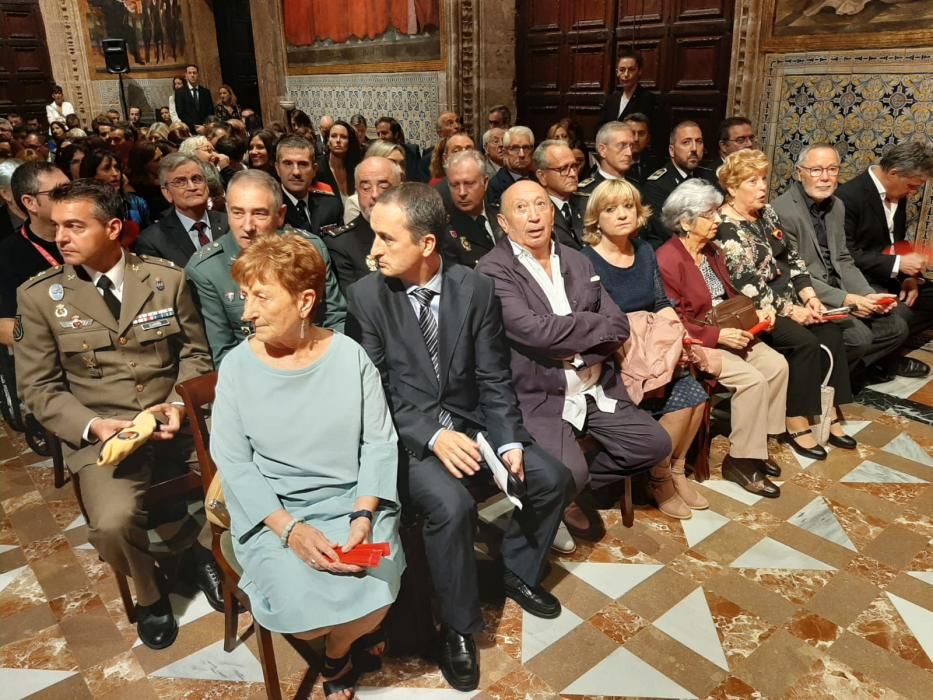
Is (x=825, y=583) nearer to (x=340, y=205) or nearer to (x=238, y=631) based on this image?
(x=238, y=631)

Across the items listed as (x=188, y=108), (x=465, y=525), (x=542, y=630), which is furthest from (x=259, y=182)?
(x=188, y=108)

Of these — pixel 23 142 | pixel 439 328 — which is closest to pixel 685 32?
pixel 439 328

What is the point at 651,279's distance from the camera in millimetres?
3576

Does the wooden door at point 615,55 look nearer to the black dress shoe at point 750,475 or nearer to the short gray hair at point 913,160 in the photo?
the short gray hair at point 913,160

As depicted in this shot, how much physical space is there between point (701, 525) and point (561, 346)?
46.3 inches

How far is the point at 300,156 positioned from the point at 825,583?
11.9 feet

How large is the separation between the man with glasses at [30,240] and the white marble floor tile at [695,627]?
326 centimetres

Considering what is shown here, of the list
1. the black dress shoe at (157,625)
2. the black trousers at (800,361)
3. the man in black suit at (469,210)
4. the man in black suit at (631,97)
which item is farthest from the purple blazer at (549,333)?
the man in black suit at (631,97)

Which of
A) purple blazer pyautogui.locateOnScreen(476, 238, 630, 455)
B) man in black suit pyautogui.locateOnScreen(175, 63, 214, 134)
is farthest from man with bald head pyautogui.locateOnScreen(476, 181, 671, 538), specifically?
man in black suit pyautogui.locateOnScreen(175, 63, 214, 134)

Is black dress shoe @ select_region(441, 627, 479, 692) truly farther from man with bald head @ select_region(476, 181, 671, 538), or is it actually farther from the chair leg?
man with bald head @ select_region(476, 181, 671, 538)

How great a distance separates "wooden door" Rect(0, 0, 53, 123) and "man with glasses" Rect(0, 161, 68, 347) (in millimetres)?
15471

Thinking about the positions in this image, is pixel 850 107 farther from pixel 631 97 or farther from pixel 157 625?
pixel 157 625

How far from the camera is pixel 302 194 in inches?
177

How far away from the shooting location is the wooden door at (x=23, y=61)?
16.0 meters
